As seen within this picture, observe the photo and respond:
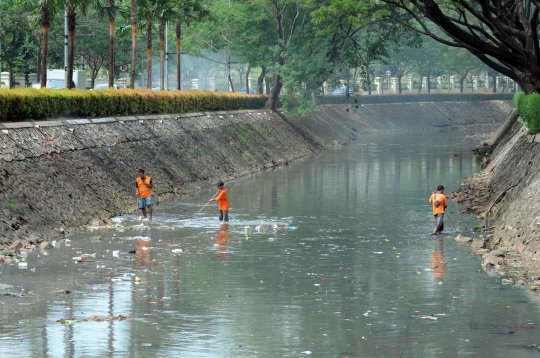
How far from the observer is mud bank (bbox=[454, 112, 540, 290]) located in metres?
21.2

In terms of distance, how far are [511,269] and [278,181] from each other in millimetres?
23801

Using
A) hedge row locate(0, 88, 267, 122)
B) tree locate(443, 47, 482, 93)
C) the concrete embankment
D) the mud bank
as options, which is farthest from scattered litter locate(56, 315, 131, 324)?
tree locate(443, 47, 482, 93)

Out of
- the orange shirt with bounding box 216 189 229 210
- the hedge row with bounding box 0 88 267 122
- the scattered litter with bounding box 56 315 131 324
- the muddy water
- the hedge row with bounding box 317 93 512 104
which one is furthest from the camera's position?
the hedge row with bounding box 317 93 512 104

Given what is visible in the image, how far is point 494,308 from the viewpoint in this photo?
683 inches

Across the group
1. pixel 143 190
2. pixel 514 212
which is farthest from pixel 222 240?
pixel 514 212

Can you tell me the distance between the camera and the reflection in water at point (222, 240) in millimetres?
23422

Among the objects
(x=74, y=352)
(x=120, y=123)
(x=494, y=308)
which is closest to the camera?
(x=74, y=352)

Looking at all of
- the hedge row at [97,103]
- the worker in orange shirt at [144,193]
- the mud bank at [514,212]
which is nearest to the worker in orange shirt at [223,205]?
the worker in orange shirt at [144,193]

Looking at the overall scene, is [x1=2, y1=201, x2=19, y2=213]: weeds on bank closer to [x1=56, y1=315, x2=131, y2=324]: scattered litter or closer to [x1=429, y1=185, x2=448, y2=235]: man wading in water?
[x1=56, y1=315, x2=131, y2=324]: scattered litter

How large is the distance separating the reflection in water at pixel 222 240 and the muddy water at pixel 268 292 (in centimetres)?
5

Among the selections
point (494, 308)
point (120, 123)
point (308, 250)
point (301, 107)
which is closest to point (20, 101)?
point (120, 123)

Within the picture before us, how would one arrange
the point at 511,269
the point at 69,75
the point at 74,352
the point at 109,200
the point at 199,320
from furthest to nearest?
the point at 69,75, the point at 109,200, the point at 511,269, the point at 199,320, the point at 74,352

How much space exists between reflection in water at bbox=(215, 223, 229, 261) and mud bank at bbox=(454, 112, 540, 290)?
5734 millimetres

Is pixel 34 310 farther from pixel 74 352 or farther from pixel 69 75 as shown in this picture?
pixel 69 75
